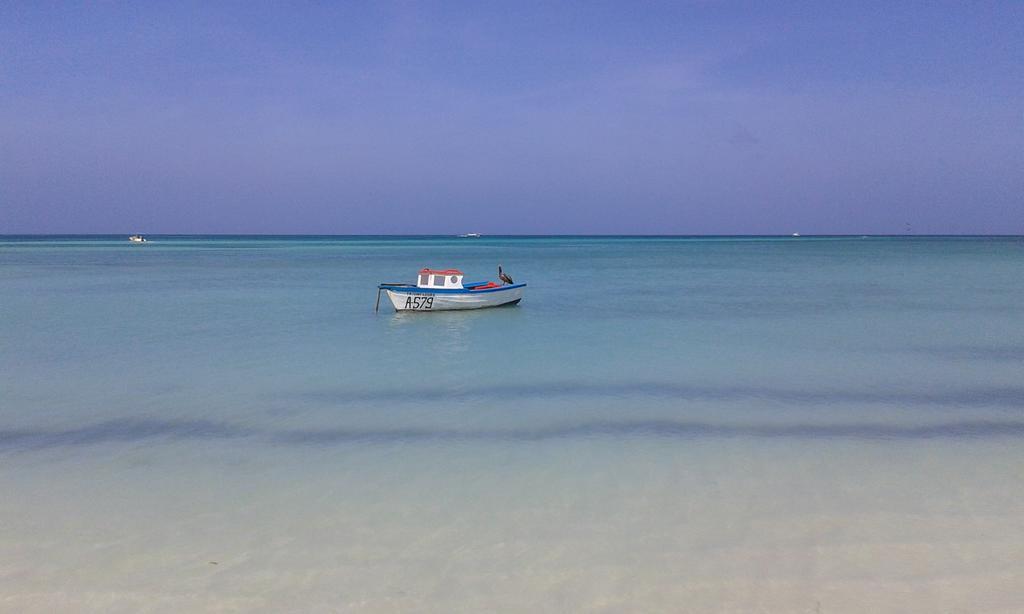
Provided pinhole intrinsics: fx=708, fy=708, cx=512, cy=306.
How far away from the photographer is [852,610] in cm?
409

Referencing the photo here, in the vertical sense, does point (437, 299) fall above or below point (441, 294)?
below

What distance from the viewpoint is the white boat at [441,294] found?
19.2m

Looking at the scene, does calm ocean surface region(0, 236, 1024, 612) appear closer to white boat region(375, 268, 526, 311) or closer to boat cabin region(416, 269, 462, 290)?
white boat region(375, 268, 526, 311)

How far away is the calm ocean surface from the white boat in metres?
4.58

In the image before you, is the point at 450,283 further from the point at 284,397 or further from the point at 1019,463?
the point at 1019,463

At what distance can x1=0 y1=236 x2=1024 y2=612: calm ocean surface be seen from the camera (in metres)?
4.41

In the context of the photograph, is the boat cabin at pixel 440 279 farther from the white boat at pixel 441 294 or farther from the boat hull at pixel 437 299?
the boat hull at pixel 437 299

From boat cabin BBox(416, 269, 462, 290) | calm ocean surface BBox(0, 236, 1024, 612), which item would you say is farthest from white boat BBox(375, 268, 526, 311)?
calm ocean surface BBox(0, 236, 1024, 612)

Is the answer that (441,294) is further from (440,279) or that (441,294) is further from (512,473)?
(512,473)

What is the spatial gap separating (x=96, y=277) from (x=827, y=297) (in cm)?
3131

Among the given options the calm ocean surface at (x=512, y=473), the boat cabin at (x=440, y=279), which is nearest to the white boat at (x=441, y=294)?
the boat cabin at (x=440, y=279)

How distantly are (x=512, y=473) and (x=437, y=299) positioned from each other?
43.1 feet

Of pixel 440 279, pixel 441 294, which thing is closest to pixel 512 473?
pixel 441 294

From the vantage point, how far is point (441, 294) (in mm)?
19188
